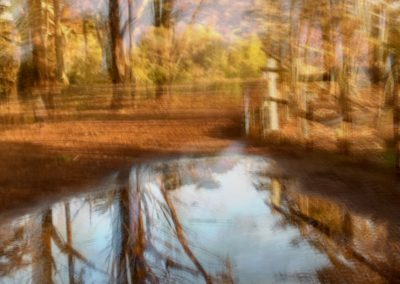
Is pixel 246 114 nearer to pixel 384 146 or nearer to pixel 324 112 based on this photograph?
pixel 324 112

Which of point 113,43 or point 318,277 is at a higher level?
point 113,43

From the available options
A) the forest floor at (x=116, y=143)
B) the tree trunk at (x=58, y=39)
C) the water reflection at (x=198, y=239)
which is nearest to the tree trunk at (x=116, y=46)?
the forest floor at (x=116, y=143)

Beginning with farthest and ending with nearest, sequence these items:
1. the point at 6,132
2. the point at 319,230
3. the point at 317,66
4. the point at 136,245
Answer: the point at 6,132 → the point at 317,66 → the point at 319,230 → the point at 136,245

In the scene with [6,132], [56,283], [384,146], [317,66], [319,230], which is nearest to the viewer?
[56,283]

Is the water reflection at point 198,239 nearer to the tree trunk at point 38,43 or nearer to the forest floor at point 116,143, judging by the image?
the forest floor at point 116,143

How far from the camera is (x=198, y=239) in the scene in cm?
392

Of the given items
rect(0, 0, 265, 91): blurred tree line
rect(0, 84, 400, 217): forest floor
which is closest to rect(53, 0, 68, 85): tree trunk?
rect(0, 0, 265, 91): blurred tree line

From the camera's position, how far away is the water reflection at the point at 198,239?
3188 mm

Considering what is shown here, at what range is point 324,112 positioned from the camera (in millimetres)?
7953

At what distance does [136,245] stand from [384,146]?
4346mm

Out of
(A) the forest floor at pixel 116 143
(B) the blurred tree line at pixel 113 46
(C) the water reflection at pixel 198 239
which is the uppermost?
(B) the blurred tree line at pixel 113 46

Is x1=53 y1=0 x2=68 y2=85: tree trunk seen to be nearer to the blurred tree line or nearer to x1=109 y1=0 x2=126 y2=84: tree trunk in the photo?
the blurred tree line

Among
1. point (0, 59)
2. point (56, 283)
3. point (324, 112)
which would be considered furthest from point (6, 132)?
point (56, 283)

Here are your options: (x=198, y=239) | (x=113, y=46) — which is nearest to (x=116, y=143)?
(x=113, y=46)
